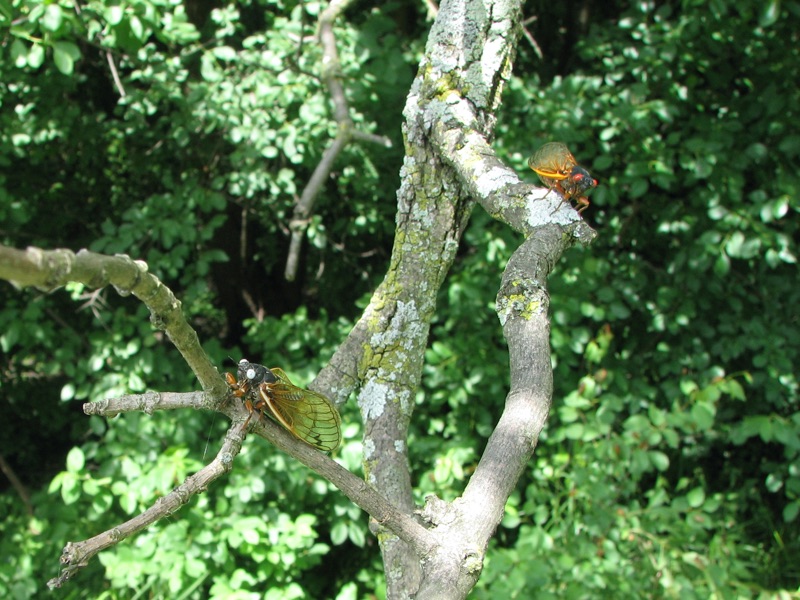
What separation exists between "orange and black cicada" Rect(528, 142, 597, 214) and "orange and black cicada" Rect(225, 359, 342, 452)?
1.63 feet

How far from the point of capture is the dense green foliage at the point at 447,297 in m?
2.42

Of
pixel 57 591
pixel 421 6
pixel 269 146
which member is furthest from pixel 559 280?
pixel 57 591

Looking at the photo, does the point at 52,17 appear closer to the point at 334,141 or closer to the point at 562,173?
the point at 334,141

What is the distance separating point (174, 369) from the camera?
2920mm

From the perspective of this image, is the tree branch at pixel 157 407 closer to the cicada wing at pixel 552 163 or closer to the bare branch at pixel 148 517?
the bare branch at pixel 148 517

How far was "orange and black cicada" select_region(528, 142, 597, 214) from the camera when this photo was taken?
1.23 meters

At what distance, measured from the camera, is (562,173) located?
1281mm

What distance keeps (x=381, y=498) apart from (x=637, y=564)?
2.08 meters

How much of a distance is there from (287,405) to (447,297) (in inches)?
82.9

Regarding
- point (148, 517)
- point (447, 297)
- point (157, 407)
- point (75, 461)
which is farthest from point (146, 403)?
point (447, 297)

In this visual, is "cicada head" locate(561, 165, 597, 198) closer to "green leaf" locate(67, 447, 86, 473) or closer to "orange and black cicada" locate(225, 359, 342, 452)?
"orange and black cicada" locate(225, 359, 342, 452)

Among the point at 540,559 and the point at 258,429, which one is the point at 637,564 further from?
the point at 258,429

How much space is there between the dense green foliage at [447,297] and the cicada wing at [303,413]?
4.03 ft

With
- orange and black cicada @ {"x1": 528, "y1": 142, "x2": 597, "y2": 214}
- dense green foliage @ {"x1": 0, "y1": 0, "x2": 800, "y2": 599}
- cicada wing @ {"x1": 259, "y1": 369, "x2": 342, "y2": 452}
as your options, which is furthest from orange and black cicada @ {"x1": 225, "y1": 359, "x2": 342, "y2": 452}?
dense green foliage @ {"x1": 0, "y1": 0, "x2": 800, "y2": 599}
